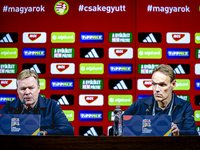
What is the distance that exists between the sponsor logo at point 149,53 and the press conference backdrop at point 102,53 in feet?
0.04

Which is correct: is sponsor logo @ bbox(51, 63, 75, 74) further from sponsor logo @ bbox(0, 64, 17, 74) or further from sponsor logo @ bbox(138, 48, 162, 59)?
sponsor logo @ bbox(138, 48, 162, 59)

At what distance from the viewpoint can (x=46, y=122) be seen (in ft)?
8.25

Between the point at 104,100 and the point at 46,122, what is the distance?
86 cm

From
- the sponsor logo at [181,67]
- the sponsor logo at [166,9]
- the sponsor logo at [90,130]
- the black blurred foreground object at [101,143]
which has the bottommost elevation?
the sponsor logo at [90,130]

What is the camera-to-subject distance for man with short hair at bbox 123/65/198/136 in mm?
2428

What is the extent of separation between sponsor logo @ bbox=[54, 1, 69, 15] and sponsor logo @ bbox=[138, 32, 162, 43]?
112cm

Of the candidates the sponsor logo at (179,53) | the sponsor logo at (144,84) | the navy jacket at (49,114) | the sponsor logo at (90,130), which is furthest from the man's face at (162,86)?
the navy jacket at (49,114)

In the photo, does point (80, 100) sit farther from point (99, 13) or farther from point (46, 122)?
point (99, 13)

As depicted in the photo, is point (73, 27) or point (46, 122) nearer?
point (46, 122)

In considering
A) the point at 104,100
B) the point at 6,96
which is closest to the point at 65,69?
the point at 104,100

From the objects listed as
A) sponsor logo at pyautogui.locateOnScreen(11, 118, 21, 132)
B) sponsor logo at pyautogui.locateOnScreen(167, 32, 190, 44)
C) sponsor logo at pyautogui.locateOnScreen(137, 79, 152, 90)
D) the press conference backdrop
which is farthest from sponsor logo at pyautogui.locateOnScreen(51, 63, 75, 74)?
sponsor logo at pyautogui.locateOnScreen(167, 32, 190, 44)

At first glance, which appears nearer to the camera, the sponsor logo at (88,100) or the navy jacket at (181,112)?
the navy jacket at (181,112)

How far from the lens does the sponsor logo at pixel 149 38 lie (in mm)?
2963

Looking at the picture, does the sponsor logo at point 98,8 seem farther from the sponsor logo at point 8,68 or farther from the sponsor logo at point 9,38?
the sponsor logo at point 8,68
